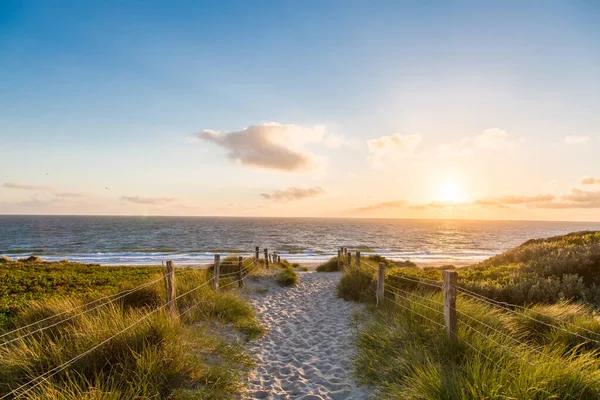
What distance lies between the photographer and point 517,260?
14289 millimetres

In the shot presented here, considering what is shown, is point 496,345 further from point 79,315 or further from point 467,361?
point 79,315

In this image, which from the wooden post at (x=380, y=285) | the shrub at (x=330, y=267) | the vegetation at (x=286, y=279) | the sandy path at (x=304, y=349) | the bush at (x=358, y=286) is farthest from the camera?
the shrub at (x=330, y=267)

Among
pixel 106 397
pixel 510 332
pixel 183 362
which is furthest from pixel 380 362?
pixel 106 397

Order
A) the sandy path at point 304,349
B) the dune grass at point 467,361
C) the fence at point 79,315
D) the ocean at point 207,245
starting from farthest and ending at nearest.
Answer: the ocean at point 207,245, the sandy path at point 304,349, the fence at point 79,315, the dune grass at point 467,361

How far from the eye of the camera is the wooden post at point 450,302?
216 inches

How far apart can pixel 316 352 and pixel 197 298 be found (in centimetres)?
393

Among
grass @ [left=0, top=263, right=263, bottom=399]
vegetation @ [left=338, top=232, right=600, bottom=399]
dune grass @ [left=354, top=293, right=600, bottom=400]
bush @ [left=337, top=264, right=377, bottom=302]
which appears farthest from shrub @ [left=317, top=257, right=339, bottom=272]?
grass @ [left=0, top=263, right=263, bottom=399]

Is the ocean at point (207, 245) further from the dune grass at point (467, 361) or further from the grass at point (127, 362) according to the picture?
the dune grass at point (467, 361)

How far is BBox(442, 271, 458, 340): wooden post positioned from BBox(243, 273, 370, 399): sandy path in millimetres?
1838

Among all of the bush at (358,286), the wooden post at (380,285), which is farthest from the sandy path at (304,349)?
the wooden post at (380,285)

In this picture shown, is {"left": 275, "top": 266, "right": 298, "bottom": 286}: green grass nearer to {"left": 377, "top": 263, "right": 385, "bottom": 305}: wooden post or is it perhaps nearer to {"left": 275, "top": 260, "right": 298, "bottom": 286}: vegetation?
{"left": 275, "top": 260, "right": 298, "bottom": 286}: vegetation

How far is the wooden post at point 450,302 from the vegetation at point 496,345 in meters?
0.17

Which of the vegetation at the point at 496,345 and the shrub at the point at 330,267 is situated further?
the shrub at the point at 330,267

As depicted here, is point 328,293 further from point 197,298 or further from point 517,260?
point 517,260
